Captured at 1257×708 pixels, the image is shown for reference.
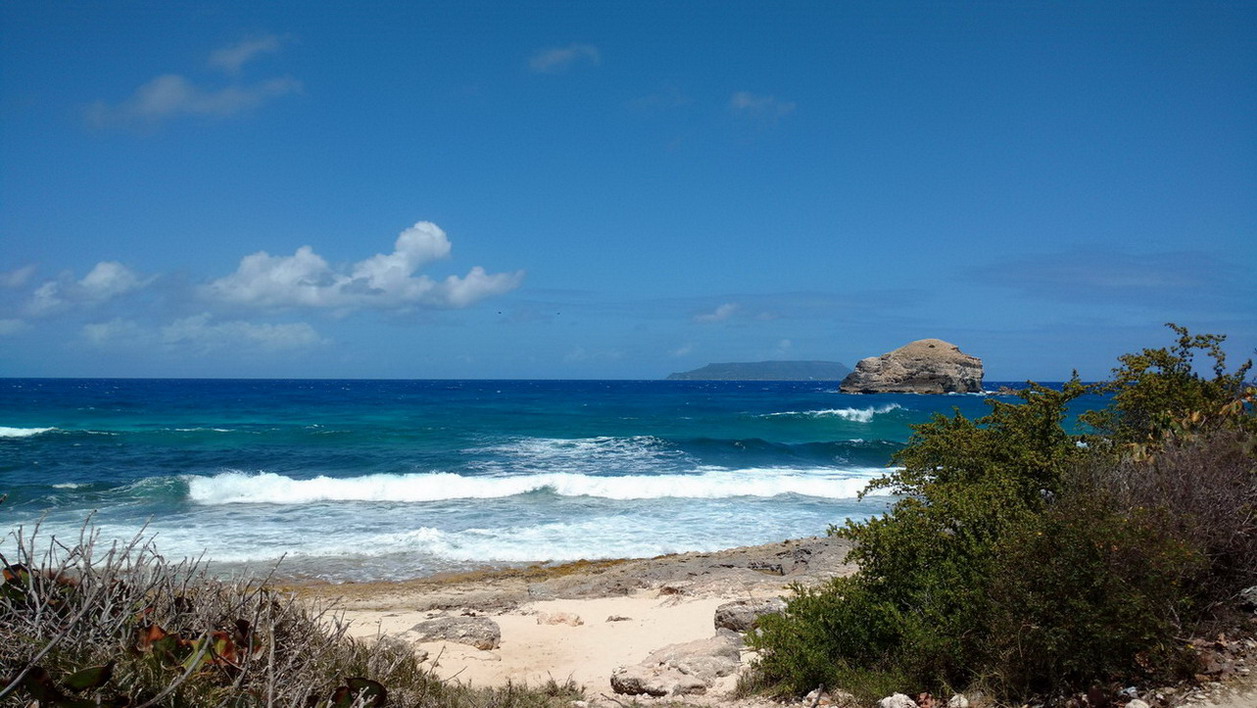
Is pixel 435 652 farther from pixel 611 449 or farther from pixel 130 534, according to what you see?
pixel 611 449

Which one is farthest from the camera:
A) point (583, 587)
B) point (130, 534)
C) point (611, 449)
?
point (611, 449)

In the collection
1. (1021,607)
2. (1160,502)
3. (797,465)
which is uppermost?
(1160,502)

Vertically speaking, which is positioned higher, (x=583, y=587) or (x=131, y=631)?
(x=131, y=631)

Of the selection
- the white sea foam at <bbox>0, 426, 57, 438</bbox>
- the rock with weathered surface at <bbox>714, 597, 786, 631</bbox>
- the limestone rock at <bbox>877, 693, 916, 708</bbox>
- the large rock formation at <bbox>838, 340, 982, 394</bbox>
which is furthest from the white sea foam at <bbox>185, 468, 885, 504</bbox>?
the large rock formation at <bbox>838, 340, 982, 394</bbox>

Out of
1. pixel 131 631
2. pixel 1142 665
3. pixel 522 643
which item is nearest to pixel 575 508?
pixel 522 643

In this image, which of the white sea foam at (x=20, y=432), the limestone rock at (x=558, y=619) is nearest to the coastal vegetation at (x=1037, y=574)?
the limestone rock at (x=558, y=619)

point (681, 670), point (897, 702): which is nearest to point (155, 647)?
point (897, 702)

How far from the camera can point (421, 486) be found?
23203 mm

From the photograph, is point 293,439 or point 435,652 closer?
point 435,652

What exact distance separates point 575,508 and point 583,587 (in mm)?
8140

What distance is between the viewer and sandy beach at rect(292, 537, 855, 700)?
7945 millimetres

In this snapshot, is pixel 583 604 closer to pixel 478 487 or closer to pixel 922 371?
pixel 478 487

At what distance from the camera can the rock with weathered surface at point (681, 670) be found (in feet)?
Answer: 21.7

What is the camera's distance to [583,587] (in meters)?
12.1
